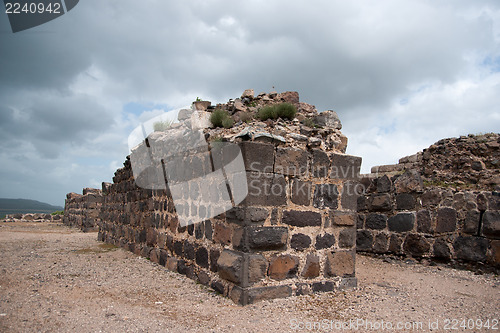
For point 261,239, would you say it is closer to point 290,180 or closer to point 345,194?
point 290,180

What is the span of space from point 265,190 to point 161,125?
9.91 ft

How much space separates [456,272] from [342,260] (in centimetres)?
213

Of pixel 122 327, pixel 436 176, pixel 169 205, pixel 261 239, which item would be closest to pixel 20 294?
pixel 122 327

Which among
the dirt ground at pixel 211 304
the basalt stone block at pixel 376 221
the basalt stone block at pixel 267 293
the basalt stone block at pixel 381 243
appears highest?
the basalt stone block at pixel 376 221

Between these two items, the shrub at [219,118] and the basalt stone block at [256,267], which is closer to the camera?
the basalt stone block at [256,267]

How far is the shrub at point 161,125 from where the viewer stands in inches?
230

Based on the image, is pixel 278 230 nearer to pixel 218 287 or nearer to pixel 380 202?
pixel 218 287

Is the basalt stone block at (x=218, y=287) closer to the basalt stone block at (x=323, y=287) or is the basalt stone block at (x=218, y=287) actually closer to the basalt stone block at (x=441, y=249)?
the basalt stone block at (x=323, y=287)

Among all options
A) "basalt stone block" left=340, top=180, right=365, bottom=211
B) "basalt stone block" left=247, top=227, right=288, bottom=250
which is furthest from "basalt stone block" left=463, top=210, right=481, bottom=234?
"basalt stone block" left=247, top=227, right=288, bottom=250

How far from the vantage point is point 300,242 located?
150 inches

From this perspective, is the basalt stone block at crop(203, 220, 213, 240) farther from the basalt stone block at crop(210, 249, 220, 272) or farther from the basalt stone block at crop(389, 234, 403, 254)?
the basalt stone block at crop(389, 234, 403, 254)

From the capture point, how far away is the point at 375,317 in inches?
125

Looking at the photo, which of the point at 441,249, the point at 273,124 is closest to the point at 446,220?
the point at 441,249

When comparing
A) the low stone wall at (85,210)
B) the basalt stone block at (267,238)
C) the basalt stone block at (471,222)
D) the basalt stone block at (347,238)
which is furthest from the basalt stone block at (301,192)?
the low stone wall at (85,210)
